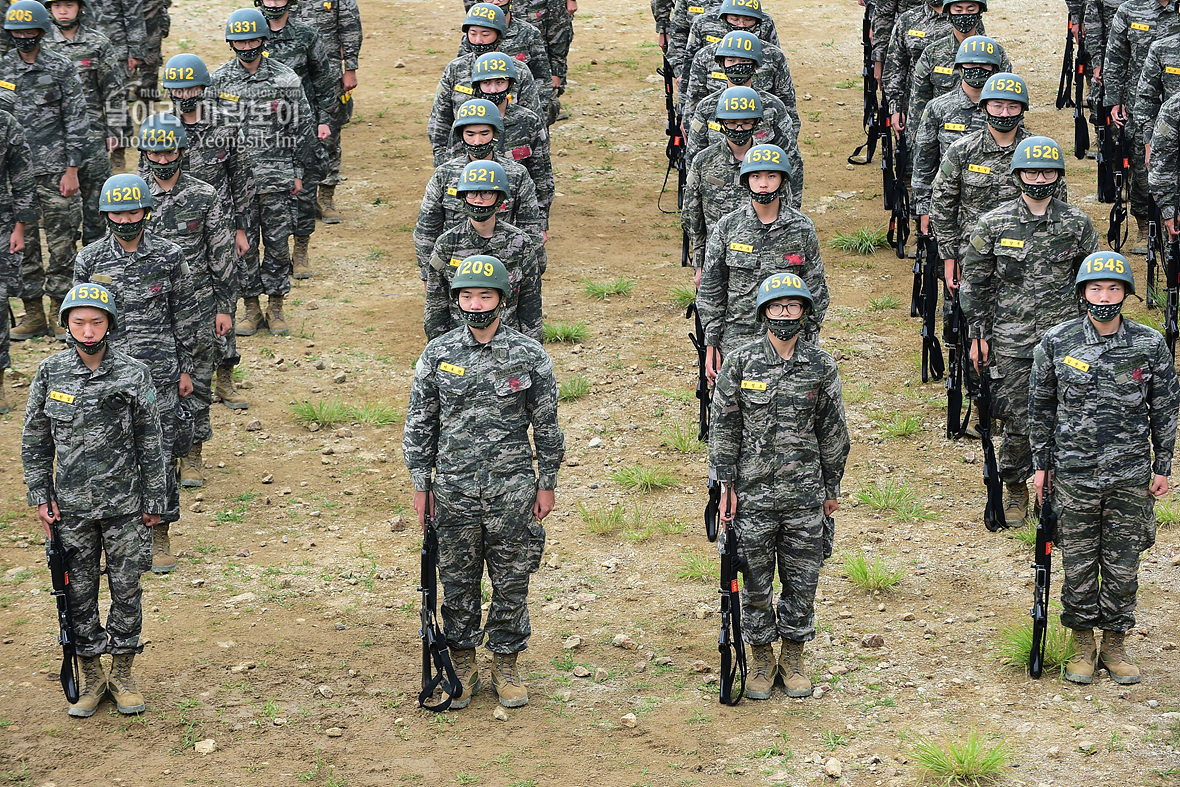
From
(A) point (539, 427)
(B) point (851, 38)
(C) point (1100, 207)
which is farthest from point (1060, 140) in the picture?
(A) point (539, 427)

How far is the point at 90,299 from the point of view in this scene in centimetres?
846

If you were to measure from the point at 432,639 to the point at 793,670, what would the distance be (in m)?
2.11

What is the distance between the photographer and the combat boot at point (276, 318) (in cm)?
1435

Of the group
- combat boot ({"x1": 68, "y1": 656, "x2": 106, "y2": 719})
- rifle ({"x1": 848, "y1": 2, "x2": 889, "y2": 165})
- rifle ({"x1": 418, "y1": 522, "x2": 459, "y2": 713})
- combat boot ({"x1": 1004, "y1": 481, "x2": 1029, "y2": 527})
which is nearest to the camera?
rifle ({"x1": 418, "y1": 522, "x2": 459, "y2": 713})

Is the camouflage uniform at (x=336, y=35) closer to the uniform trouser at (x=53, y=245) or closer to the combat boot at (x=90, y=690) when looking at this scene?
the uniform trouser at (x=53, y=245)

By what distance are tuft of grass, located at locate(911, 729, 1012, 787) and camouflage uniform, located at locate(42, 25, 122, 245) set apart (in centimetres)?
1013

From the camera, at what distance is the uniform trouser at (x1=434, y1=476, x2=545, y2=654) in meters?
8.27

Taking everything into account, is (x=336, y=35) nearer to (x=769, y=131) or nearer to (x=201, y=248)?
(x=201, y=248)

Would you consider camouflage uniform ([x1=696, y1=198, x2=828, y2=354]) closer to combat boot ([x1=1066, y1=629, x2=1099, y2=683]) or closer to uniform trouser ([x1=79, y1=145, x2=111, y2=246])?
combat boot ([x1=1066, y1=629, x2=1099, y2=683])

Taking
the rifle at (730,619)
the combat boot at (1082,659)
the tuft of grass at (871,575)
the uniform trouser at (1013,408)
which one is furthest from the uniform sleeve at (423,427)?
the uniform trouser at (1013,408)

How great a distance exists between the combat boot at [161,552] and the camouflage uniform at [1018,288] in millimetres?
5864

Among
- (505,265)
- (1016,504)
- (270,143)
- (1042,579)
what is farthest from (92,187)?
(1042,579)

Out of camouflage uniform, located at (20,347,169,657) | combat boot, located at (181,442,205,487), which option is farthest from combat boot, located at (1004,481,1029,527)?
combat boot, located at (181,442,205,487)

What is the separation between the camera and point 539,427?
8367 mm
